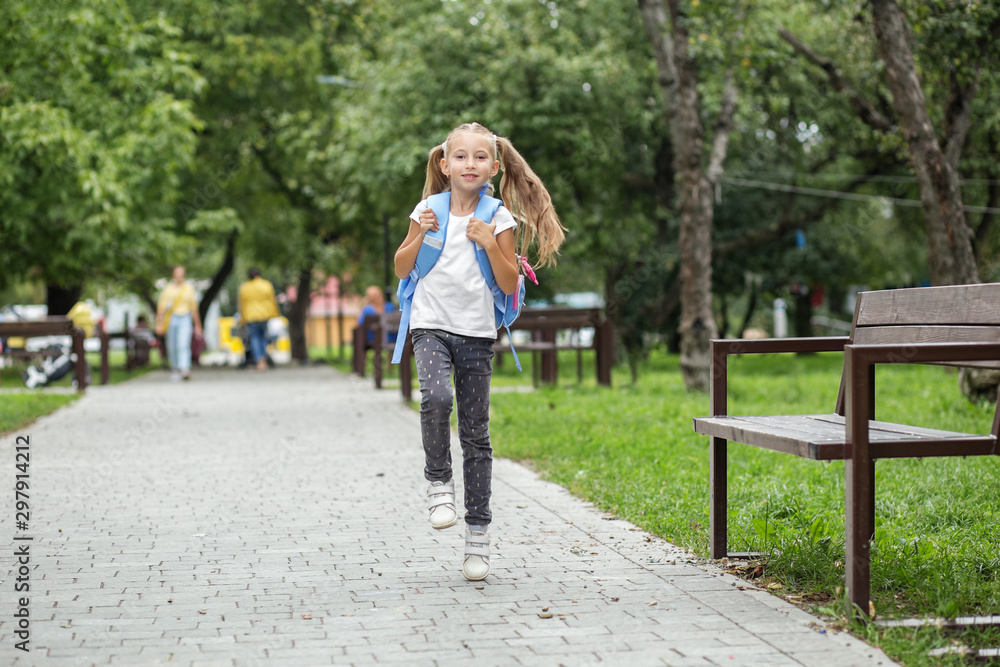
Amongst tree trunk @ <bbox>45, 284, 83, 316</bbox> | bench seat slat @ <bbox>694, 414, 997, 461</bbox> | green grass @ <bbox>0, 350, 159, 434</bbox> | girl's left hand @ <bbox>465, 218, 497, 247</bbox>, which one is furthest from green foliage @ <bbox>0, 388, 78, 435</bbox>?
tree trunk @ <bbox>45, 284, 83, 316</bbox>

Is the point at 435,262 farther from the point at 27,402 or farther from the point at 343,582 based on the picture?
the point at 27,402

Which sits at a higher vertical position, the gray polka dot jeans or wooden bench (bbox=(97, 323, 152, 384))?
the gray polka dot jeans

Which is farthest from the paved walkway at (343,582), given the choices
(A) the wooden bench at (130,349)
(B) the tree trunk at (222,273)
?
(B) the tree trunk at (222,273)

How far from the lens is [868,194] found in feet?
93.5

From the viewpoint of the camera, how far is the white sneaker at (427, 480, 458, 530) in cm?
444

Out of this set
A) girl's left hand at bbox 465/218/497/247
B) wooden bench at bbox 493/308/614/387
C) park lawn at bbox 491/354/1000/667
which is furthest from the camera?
wooden bench at bbox 493/308/614/387

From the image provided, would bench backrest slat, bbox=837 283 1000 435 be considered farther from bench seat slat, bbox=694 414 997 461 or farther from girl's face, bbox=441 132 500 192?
girl's face, bbox=441 132 500 192

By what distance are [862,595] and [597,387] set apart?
10.9m

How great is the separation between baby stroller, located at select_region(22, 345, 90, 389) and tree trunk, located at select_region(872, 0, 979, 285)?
11710 mm

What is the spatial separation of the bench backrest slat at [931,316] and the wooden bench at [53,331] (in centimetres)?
1306

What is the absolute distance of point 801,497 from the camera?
19.7 feet

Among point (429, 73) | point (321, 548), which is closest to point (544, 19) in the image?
point (429, 73)

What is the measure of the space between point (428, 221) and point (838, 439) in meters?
1.73

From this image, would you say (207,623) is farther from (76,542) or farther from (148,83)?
(148,83)
